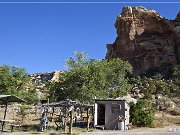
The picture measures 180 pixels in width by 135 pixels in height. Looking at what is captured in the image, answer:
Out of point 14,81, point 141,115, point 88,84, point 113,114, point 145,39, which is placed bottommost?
point 113,114

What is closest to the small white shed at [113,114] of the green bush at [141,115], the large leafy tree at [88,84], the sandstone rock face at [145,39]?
the green bush at [141,115]

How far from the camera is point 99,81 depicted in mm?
39969

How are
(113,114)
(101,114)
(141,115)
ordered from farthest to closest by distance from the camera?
(141,115) < (101,114) < (113,114)

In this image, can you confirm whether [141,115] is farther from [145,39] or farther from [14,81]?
[145,39]

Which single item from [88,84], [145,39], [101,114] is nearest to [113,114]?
[101,114]

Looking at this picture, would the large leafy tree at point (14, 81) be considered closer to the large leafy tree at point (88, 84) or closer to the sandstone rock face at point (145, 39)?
the large leafy tree at point (88, 84)

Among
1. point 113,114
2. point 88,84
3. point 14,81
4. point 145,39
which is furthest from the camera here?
point 145,39

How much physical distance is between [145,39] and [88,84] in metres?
65.8

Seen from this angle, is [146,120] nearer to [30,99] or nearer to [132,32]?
[30,99]

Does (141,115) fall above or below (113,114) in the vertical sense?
above

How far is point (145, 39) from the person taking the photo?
10206 cm

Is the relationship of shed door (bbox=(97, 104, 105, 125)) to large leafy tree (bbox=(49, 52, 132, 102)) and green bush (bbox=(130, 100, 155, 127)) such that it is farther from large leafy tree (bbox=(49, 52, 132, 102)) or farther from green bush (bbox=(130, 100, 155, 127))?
large leafy tree (bbox=(49, 52, 132, 102))

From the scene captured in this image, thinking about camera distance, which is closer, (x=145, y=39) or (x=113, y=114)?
(x=113, y=114)

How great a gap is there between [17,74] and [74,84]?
19867mm
